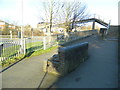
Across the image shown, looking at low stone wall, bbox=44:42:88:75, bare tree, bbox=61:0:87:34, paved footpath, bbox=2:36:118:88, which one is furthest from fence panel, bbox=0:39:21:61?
bare tree, bbox=61:0:87:34

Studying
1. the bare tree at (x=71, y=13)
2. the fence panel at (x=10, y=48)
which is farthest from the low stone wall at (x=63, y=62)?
the bare tree at (x=71, y=13)

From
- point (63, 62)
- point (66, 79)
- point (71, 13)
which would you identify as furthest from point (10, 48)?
point (71, 13)

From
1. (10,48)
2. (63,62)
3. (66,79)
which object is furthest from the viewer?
(10,48)

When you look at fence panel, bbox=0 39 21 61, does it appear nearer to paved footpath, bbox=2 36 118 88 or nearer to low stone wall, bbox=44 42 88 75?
paved footpath, bbox=2 36 118 88

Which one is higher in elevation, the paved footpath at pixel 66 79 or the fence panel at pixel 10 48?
the fence panel at pixel 10 48

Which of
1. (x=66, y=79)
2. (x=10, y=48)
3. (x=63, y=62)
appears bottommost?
(x=66, y=79)

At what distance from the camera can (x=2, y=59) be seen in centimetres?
545

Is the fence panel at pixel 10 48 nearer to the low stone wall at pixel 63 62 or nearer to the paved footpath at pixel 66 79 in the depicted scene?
the paved footpath at pixel 66 79

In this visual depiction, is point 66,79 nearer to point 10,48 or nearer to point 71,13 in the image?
point 10,48

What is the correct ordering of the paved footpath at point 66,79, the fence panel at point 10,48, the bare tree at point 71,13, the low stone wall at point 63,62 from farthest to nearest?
the bare tree at point 71,13, the fence panel at point 10,48, the low stone wall at point 63,62, the paved footpath at point 66,79

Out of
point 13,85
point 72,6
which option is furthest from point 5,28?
point 13,85

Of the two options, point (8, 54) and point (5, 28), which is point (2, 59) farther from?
point (5, 28)

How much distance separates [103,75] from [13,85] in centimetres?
349

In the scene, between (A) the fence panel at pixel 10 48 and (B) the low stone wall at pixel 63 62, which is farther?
(A) the fence panel at pixel 10 48
